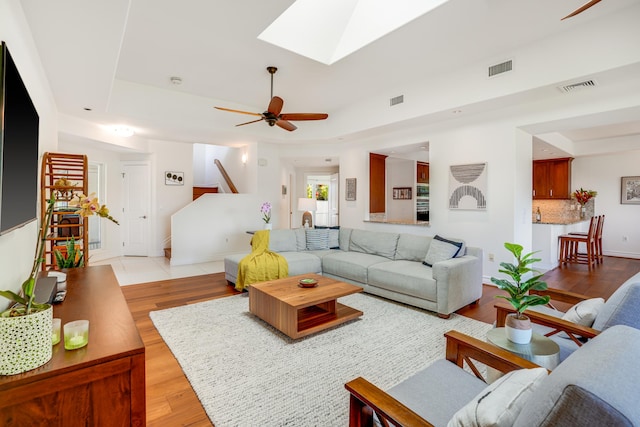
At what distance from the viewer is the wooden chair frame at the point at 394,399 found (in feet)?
3.59

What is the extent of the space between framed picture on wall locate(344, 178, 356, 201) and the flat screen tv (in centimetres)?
547

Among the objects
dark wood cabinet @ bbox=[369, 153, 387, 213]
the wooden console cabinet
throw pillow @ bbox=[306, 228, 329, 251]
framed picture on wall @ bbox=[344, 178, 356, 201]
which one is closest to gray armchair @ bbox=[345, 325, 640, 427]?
the wooden console cabinet

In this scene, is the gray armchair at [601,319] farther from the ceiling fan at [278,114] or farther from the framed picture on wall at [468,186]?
the ceiling fan at [278,114]

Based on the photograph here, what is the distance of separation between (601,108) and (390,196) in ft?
15.9

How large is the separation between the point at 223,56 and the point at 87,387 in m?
3.91

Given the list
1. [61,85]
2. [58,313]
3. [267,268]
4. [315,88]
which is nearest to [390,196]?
[315,88]

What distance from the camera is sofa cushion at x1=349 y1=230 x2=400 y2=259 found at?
464 cm

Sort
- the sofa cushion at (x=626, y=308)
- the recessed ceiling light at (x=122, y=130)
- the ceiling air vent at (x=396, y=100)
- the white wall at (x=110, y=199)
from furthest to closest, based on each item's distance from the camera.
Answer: the white wall at (x=110, y=199)
the recessed ceiling light at (x=122, y=130)
the ceiling air vent at (x=396, y=100)
the sofa cushion at (x=626, y=308)

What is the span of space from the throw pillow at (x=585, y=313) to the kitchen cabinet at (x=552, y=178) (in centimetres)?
698

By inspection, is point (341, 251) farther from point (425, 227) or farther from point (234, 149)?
point (234, 149)

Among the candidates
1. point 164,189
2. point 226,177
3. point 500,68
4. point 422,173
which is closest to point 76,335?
point 500,68

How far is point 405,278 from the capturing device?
12.0 feet

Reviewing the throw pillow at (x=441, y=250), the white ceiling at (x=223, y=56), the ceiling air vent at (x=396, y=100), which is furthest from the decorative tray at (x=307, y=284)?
the ceiling air vent at (x=396, y=100)

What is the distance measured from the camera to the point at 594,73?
3201 mm
